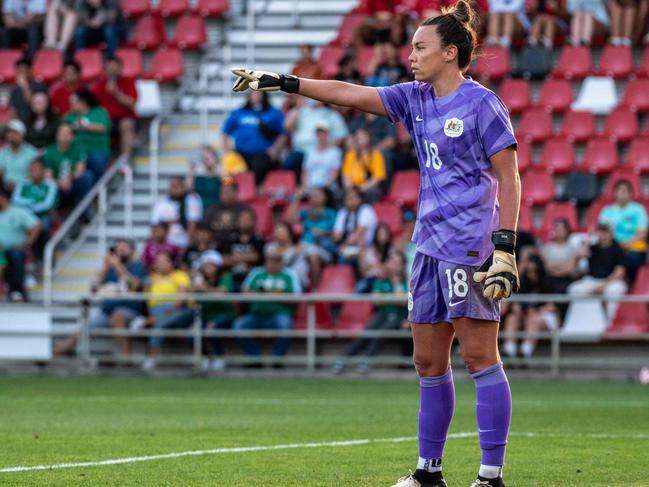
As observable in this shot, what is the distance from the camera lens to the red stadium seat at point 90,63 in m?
23.4

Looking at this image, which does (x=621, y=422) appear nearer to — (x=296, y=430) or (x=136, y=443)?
(x=296, y=430)

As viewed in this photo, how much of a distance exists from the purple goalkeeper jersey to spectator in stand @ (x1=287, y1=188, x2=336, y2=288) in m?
11.6

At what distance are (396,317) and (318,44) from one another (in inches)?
285

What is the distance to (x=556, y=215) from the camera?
18.9 metres

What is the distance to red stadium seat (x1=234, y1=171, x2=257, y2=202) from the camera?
20328 millimetres

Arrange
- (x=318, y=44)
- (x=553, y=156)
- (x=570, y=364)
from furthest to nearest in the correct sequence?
1. (x=318, y=44)
2. (x=553, y=156)
3. (x=570, y=364)

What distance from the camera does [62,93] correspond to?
21953mm

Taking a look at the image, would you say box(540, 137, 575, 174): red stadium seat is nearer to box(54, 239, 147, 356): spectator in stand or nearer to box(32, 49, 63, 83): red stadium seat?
box(54, 239, 147, 356): spectator in stand

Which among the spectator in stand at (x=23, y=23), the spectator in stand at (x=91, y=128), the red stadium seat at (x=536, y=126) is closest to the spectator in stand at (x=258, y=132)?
the spectator in stand at (x=91, y=128)

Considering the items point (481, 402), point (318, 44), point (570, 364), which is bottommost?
point (570, 364)

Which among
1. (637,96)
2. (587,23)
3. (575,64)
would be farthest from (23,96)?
(637,96)

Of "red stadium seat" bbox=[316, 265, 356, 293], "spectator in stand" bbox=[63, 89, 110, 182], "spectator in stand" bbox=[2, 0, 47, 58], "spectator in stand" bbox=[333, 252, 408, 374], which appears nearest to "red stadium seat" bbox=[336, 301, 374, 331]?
"red stadium seat" bbox=[316, 265, 356, 293]

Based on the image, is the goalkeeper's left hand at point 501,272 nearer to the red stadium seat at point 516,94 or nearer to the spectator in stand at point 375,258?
the spectator in stand at point 375,258

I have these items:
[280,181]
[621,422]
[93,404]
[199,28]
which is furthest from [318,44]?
[621,422]
